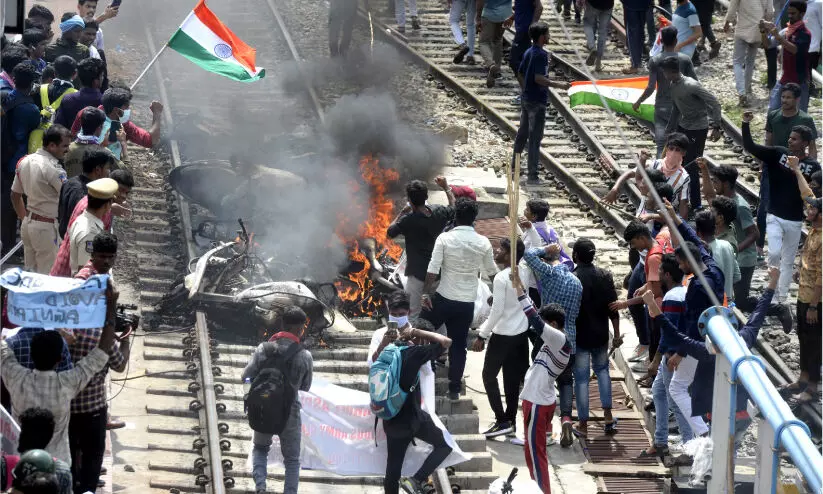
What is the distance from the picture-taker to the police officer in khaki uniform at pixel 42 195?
11125 millimetres

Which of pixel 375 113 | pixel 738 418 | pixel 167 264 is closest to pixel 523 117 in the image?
pixel 375 113

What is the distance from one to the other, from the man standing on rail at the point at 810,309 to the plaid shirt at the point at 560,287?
6.58ft

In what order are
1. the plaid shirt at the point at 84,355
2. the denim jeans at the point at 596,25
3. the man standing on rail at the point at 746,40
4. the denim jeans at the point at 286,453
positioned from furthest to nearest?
the denim jeans at the point at 596,25 < the man standing on rail at the point at 746,40 < the denim jeans at the point at 286,453 < the plaid shirt at the point at 84,355

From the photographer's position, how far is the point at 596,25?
66.0 feet

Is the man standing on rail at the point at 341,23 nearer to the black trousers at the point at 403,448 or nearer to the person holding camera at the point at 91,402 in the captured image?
the black trousers at the point at 403,448

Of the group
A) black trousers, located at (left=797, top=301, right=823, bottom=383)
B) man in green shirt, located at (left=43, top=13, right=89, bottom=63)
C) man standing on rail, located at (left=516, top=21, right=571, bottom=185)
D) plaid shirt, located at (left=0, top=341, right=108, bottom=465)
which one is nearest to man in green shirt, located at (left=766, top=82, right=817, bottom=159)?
man standing on rail, located at (left=516, top=21, right=571, bottom=185)

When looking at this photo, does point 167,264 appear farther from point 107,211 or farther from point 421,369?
point 421,369

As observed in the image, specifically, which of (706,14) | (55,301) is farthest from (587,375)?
(706,14)

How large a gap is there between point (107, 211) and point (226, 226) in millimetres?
4530

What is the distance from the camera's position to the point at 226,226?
14266 millimetres

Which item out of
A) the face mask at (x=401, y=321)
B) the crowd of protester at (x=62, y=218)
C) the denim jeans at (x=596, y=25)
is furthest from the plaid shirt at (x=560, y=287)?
the denim jeans at (x=596, y=25)

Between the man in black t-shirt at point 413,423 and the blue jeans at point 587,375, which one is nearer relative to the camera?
the man in black t-shirt at point 413,423

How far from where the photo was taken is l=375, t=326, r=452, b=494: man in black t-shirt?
30.9ft

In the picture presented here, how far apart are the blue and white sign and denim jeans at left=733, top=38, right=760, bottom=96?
12554mm
